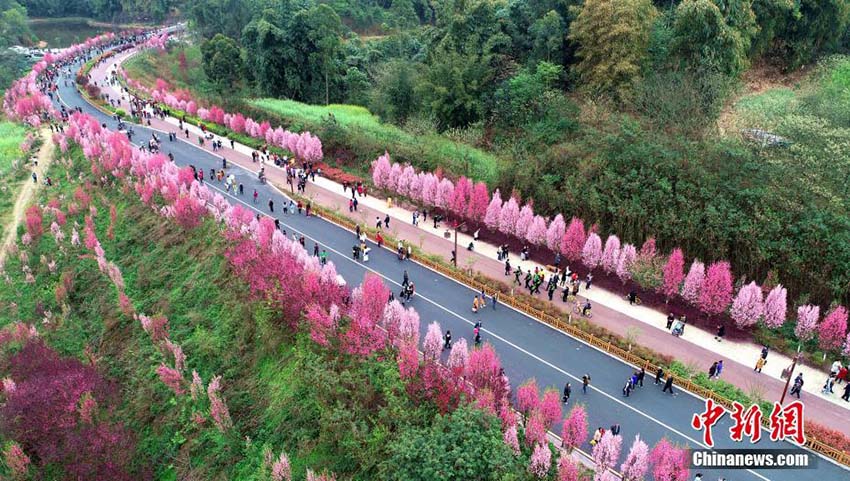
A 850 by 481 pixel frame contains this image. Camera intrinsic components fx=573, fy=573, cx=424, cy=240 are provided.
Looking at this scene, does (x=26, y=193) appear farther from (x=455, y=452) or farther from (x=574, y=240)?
(x=455, y=452)

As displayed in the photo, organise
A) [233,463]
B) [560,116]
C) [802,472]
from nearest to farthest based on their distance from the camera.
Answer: [802,472] → [233,463] → [560,116]

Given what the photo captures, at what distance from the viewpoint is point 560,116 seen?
44.5 m

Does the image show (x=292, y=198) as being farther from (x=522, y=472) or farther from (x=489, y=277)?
(x=522, y=472)

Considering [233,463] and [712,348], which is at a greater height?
[712,348]

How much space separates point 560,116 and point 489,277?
1691 cm

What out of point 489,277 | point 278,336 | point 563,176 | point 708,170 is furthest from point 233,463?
point 708,170

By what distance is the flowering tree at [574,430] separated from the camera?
67.1ft

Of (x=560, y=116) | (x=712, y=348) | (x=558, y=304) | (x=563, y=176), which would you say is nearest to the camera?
(x=712, y=348)

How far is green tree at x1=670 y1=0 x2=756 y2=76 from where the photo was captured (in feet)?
130

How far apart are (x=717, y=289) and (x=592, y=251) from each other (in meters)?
6.87

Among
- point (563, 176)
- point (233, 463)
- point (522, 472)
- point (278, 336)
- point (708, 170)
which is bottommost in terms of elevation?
point (233, 463)

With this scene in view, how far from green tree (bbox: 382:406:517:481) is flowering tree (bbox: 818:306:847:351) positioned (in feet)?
56.8

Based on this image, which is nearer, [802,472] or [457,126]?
[802,472]

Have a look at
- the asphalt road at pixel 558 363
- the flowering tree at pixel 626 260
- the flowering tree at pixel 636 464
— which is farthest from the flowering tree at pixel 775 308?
the flowering tree at pixel 636 464
